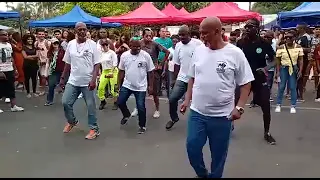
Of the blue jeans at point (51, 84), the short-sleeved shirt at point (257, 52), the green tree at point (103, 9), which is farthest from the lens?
the green tree at point (103, 9)

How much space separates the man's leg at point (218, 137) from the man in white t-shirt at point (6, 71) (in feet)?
19.0

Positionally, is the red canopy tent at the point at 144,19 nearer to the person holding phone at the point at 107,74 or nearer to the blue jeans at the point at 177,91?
the person holding phone at the point at 107,74

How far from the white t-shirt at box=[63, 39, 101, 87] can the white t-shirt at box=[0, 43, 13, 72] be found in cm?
274

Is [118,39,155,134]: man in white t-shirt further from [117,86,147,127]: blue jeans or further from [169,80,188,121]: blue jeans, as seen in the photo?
[169,80,188,121]: blue jeans

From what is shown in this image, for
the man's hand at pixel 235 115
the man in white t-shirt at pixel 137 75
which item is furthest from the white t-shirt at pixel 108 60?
the man's hand at pixel 235 115

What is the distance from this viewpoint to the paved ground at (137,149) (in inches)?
189

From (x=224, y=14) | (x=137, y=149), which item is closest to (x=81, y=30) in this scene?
(x=137, y=149)

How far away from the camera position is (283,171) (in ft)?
15.6

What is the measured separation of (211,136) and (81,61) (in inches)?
117

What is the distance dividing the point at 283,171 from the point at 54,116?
4772 millimetres

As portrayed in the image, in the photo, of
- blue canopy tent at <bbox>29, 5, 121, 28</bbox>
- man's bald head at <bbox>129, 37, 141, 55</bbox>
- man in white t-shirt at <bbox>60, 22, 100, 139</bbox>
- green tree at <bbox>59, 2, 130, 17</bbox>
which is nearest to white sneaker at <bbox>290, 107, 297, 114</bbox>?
man's bald head at <bbox>129, 37, 141, 55</bbox>

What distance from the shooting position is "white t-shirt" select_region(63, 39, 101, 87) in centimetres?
625

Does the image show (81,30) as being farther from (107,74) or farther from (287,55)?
(287,55)

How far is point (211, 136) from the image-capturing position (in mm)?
3967
